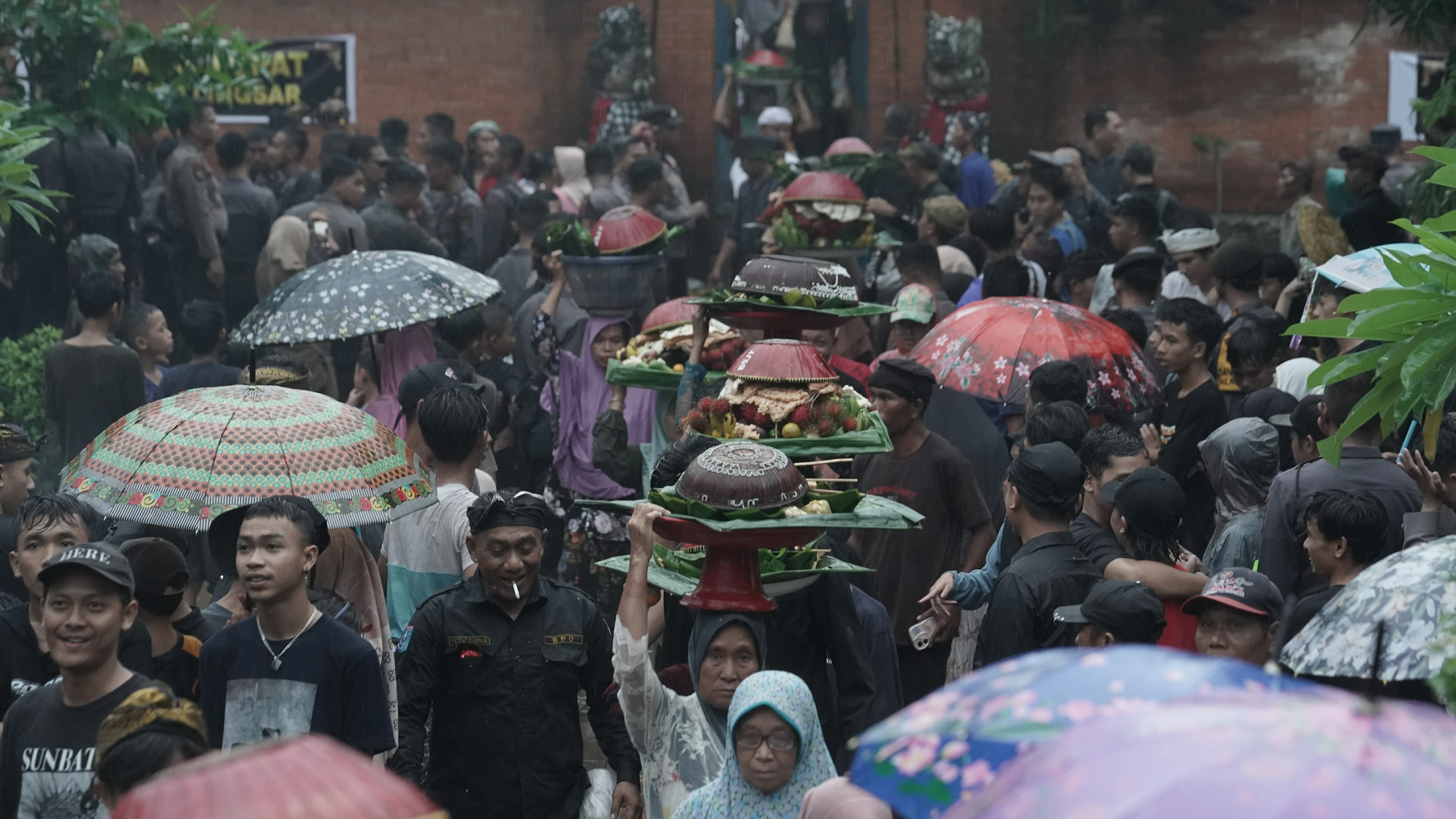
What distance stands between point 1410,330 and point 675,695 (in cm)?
236

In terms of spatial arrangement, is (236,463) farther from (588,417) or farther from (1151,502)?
(588,417)

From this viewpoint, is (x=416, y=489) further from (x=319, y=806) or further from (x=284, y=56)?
(x=284, y=56)

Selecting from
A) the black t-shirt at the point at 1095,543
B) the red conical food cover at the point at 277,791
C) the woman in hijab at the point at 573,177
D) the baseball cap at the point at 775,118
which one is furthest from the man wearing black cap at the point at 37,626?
the baseball cap at the point at 775,118

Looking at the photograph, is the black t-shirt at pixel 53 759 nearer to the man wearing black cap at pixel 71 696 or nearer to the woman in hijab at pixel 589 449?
the man wearing black cap at pixel 71 696

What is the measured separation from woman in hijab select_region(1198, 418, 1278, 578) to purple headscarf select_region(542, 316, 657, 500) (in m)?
3.03

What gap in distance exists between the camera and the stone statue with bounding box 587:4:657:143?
19.0m

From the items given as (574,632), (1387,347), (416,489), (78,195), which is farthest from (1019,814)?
(78,195)

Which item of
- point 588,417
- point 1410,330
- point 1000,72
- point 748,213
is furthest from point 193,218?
point 1410,330

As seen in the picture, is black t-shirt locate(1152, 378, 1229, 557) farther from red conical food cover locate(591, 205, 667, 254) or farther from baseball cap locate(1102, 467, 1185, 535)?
red conical food cover locate(591, 205, 667, 254)

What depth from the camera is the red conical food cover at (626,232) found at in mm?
8734

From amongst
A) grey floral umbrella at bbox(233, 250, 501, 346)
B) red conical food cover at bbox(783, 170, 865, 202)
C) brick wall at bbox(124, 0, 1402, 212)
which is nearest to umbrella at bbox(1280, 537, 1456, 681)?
grey floral umbrella at bbox(233, 250, 501, 346)

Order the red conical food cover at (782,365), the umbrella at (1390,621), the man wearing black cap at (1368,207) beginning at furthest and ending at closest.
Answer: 1. the man wearing black cap at (1368,207)
2. the red conical food cover at (782,365)
3. the umbrella at (1390,621)

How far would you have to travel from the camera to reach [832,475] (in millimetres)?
6938

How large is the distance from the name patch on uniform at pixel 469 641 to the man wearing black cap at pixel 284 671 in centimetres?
29
